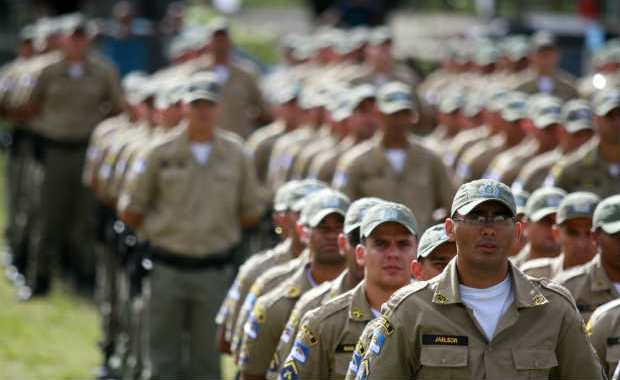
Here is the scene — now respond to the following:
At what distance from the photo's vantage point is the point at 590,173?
13.8m

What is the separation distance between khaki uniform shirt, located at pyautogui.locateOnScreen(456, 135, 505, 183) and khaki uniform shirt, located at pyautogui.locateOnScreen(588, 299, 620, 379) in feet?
25.6

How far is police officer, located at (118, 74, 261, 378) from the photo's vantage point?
13750 mm

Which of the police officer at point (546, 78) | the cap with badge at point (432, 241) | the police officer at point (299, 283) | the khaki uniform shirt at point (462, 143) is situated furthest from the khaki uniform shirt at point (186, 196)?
the police officer at point (546, 78)

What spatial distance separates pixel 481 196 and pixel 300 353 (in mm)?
1742

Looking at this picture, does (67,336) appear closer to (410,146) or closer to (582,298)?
(410,146)

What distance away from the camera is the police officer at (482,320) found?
750 centimetres

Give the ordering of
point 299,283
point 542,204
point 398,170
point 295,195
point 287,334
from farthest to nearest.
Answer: point 398,170
point 295,195
point 542,204
point 299,283
point 287,334

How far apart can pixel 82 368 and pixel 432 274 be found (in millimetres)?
7435

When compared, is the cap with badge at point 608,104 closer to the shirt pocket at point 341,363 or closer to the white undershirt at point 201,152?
the white undershirt at point 201,152

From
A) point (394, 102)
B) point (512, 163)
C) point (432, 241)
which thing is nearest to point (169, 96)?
point (394, 102)

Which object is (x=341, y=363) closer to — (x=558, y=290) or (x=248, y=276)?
(x=558, y=290)

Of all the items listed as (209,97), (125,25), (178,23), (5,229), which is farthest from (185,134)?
(178,23)

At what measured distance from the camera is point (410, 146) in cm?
1405

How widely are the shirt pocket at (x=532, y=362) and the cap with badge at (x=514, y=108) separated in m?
9.50
